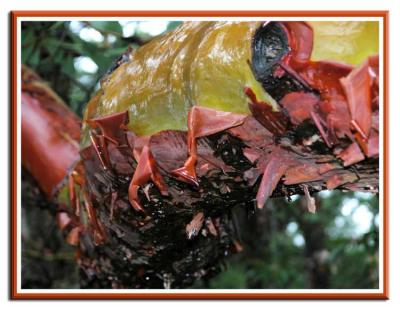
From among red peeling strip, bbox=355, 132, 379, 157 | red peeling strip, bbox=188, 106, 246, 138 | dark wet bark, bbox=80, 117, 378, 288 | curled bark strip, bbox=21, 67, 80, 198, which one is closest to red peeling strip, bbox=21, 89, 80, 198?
curled bark strip, bbox=21, 67, 80, 198

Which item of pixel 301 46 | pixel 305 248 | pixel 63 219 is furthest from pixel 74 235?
pixel 305 248

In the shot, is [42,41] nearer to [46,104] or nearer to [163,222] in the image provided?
[46,104]

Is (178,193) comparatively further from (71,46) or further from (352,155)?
(71,46)

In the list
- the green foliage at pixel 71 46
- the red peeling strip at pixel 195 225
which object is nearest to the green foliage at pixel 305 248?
the green foliage at pixel 71 46

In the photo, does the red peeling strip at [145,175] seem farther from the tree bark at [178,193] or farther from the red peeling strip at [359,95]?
the red peeling strip at [359,95]

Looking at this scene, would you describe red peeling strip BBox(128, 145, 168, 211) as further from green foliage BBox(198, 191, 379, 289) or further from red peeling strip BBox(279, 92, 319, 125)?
green foliage BBox(198, 191, 379, 289)
